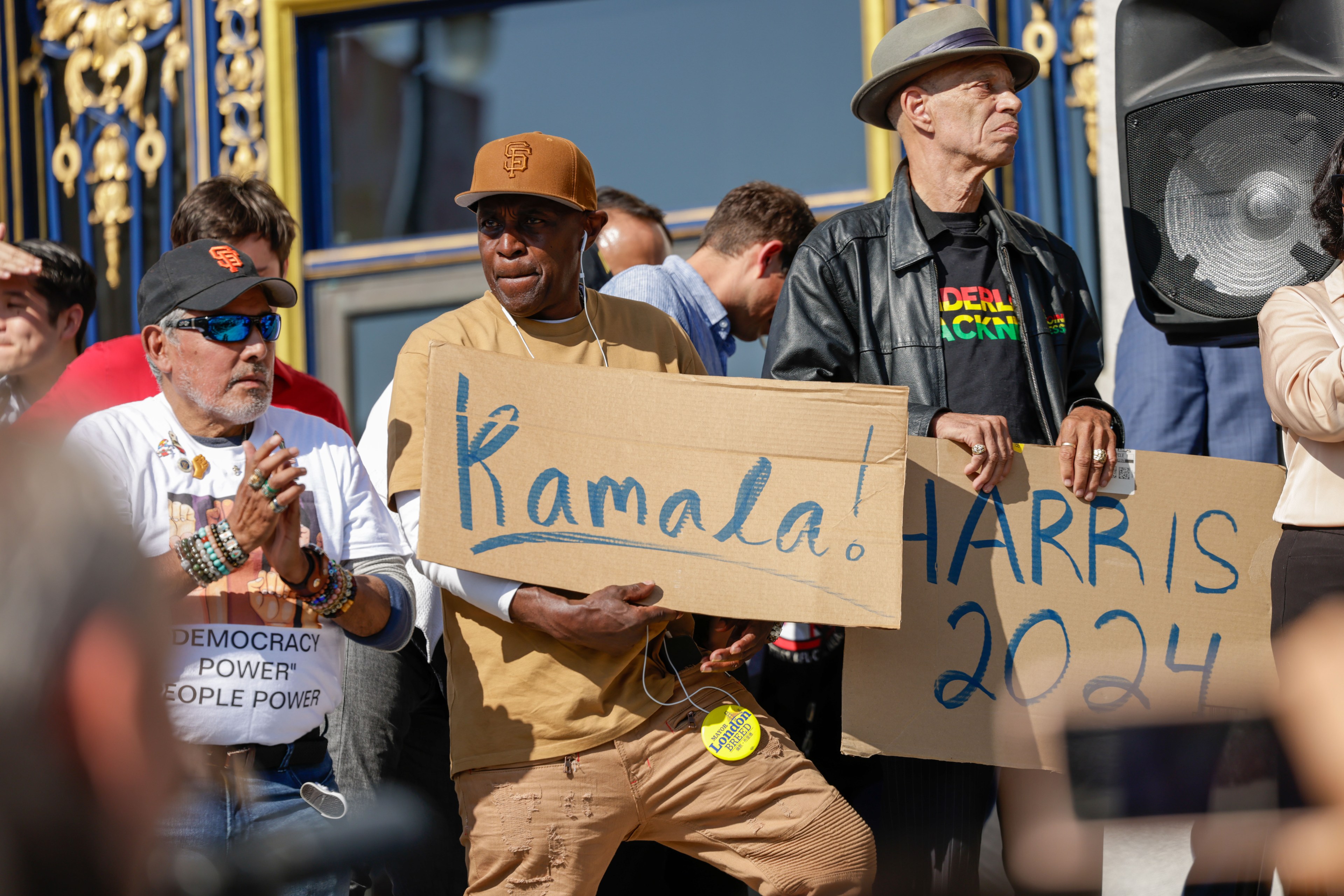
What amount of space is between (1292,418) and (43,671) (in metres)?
2.39

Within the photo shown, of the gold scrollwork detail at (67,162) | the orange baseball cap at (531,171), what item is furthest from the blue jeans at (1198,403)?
the gold scrollwork detail at (67,162)

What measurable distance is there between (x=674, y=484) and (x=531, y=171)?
680mm

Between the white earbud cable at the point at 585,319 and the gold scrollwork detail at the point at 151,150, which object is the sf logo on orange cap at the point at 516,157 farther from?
the gold scrollwork detail at the point at 151,150

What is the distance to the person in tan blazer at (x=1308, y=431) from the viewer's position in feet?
9.02

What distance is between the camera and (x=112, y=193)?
6.00m

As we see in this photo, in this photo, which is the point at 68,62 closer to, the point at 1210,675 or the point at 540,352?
the point at 540,352

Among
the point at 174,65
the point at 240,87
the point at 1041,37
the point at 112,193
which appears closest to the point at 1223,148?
the point at 1041,37

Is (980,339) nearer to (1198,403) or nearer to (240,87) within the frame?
(1198,403)

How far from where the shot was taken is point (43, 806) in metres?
1.12

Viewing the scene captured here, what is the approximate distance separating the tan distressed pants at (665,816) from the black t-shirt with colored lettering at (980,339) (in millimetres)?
859

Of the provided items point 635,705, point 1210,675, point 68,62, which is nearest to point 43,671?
point 635,705

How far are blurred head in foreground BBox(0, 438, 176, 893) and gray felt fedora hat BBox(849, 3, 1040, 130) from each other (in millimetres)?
2439

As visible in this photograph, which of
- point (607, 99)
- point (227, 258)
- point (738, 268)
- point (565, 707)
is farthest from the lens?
point (607, 99)

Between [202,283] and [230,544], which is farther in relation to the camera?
[202,283]
